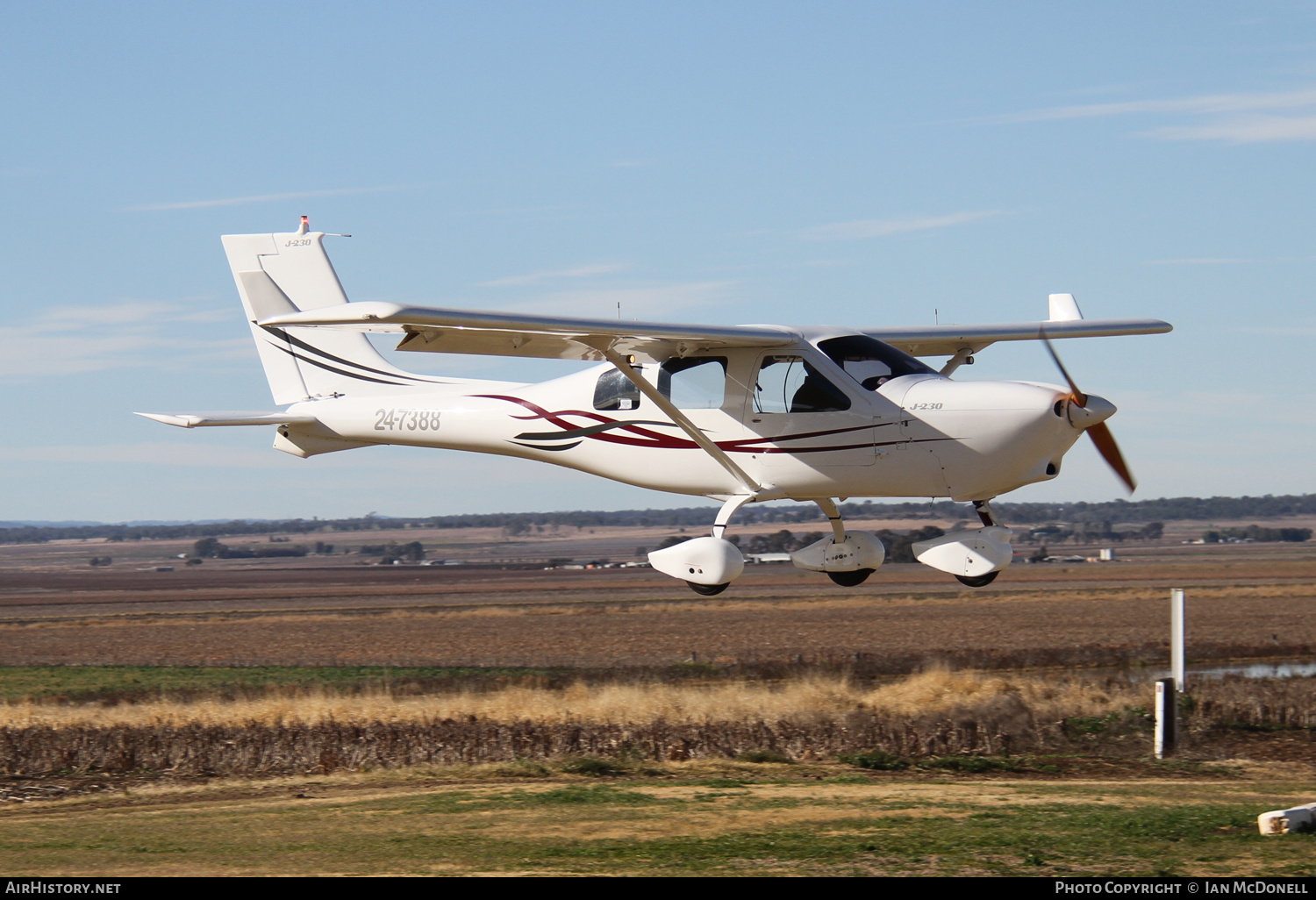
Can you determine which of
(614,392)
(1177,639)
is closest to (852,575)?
(614,392)

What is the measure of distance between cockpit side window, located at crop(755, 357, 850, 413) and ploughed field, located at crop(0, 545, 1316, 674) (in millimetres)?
30585

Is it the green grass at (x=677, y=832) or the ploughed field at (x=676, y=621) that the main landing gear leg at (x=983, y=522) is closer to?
the green grass at (x=677, y=832)

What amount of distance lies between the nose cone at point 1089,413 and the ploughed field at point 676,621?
31.0m

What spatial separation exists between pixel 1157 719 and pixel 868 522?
6781 inches

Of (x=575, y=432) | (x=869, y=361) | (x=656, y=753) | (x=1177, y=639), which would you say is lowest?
(x=656, y=753)

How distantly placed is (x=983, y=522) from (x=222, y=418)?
10.1 meters

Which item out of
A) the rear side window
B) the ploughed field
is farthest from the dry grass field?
the rear side window

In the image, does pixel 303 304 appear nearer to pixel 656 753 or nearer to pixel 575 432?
pixel 575 432

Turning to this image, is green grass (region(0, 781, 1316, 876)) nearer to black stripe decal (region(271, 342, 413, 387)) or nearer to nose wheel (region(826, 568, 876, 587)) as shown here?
nose wheel (region(826, 568, 876, 587))

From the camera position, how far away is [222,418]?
18.3 meters

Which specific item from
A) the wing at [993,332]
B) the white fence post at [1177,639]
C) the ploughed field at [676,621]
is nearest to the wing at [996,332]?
the wing at [993,332]

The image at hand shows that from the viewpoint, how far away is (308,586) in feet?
408

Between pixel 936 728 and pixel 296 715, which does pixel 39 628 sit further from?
pixel 936 728
